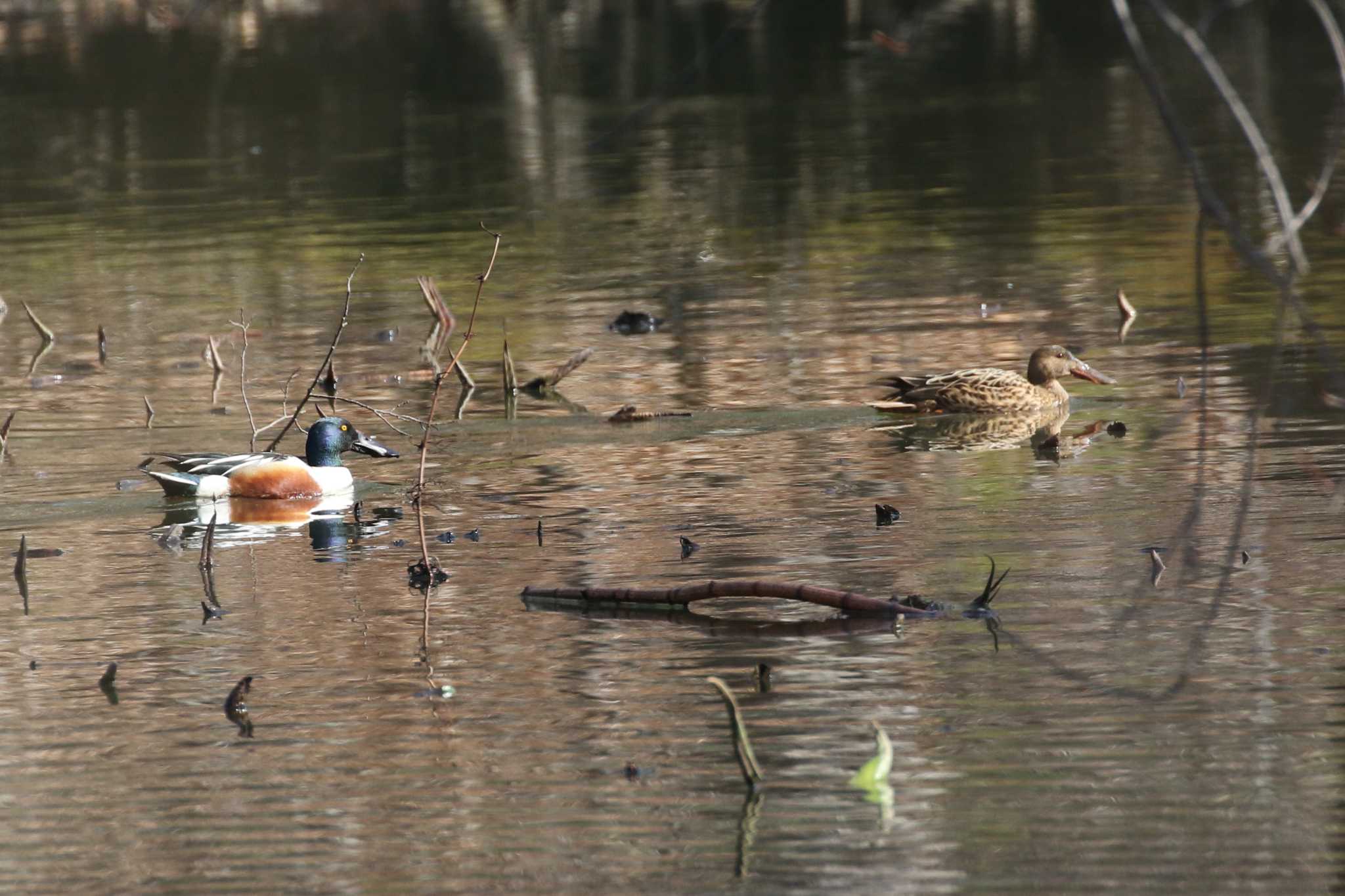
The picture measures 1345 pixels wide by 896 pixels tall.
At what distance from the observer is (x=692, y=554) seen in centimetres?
1119

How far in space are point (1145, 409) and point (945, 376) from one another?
132 cm

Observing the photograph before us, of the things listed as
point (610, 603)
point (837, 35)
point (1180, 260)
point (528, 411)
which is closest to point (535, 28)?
point (837, 35)

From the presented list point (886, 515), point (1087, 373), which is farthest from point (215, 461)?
point (1087, 373)

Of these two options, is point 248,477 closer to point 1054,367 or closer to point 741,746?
point 1054,367

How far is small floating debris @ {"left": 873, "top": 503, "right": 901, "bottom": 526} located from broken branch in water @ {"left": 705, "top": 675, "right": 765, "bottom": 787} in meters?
4.25

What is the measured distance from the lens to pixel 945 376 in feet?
50.3

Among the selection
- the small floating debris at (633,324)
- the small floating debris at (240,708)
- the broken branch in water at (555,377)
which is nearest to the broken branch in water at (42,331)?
the small floating debris at (633,324)

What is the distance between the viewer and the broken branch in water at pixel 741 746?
7.14m

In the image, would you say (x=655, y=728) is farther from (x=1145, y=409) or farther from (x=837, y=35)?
(x=837, y=35)

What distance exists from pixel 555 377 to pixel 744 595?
736cm

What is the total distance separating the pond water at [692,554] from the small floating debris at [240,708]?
8 cm

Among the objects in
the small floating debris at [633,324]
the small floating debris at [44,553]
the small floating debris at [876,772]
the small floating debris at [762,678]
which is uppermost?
the small floating debris at [876,772]

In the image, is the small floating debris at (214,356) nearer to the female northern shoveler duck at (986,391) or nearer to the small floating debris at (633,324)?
the small floating debris at (633,324)

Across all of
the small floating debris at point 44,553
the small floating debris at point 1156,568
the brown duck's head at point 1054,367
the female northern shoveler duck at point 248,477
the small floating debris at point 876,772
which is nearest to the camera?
the small floating debris at point 876,772
